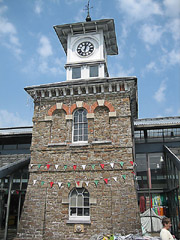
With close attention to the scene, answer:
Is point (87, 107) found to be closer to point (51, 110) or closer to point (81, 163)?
point (51, 110)

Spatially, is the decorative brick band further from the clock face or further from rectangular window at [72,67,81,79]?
the clock face

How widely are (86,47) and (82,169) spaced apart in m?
8.51

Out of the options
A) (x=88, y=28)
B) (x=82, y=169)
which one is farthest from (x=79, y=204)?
(x=88, y=28)

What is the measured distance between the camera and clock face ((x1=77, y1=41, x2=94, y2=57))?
15.7m

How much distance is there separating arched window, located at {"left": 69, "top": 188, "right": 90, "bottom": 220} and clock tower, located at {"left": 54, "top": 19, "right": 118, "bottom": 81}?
7.03 metres

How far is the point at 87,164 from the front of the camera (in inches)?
462

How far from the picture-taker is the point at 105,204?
1098 cm

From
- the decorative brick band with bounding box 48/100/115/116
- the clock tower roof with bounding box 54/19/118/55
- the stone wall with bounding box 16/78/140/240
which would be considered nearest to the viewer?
the stone wall with bounding box 16/78/140/240

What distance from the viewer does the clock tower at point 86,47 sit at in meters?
15.1

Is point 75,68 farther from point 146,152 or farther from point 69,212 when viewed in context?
point 69,212

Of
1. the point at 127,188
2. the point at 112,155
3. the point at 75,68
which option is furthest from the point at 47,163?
the point at 75,68

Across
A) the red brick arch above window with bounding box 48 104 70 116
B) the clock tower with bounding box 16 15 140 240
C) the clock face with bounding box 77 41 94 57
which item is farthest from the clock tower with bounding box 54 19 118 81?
the red brick arch above window with bounding box 48 104 70 116

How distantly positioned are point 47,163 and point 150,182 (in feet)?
21.8

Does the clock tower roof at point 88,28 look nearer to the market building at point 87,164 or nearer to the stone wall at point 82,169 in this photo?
the market building at point 87,164
